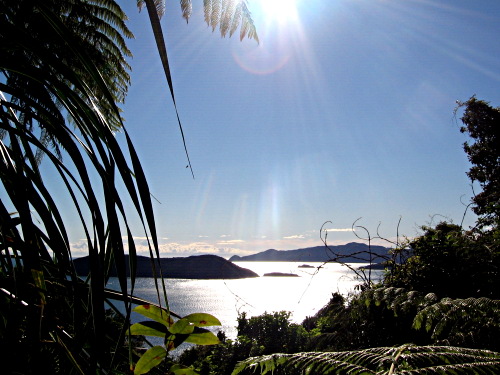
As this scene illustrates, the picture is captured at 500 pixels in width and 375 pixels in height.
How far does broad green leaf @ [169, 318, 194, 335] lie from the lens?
0.43 meters

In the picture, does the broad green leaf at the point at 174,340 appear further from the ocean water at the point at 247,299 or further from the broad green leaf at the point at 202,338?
the ocean water at the point at 247,299

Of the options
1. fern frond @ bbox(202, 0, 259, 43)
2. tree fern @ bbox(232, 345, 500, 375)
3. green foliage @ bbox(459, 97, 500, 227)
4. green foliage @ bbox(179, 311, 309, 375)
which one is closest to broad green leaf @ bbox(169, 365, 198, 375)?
tree fern @ bbox(232, 345, 500, 375)

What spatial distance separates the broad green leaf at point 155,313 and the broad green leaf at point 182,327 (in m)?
0.01

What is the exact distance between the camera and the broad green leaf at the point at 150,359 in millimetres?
414

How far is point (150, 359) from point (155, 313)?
56mm

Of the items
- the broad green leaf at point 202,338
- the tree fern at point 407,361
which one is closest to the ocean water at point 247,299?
the tree fern at point 407,361

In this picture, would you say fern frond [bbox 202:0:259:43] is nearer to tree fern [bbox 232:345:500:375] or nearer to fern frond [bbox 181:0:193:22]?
fern frond [bbox 181:0:193:22]

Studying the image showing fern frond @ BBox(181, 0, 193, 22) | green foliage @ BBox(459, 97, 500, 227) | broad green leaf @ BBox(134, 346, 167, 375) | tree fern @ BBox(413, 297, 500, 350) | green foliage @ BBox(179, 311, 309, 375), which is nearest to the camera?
broad green leaf @ BBox(134, 346, 167, 375)

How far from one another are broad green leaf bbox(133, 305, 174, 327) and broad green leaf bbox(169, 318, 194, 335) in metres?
0.01

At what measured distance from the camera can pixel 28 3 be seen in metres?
0.41

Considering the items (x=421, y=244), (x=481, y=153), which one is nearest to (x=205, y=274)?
(x=481, y=153)

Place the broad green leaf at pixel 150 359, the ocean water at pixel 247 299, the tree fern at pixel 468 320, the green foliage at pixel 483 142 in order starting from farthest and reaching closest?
the green foliage at pixel 483 142, the ocean water at pixel 247 299, the tree fern at pixel 468 320, the broad green leaf at pixel 150 359

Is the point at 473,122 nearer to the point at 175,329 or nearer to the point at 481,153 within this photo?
the point at 481,153

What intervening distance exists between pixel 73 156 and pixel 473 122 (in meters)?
10.9
